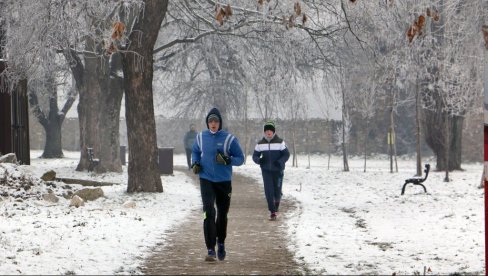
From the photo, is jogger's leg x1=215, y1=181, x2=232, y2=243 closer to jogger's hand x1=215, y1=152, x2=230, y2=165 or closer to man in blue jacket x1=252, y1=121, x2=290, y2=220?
jogger's hand x1=215, y1=152, x2=230, y2=165

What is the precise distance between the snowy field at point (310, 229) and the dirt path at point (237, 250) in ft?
0.77

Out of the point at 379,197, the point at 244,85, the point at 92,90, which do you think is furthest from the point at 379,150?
the point at 379,197

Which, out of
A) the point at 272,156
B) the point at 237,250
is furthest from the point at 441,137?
the point at 237,250

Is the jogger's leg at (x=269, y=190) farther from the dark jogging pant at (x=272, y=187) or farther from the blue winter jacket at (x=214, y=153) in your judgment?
the blue winter jacket at (x=214, y=153)

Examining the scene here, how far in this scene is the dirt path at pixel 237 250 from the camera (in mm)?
9609

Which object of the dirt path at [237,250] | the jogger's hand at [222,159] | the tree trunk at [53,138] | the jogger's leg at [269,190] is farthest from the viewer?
the tree trunk at [53,138]

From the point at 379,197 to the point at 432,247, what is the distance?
922 cm

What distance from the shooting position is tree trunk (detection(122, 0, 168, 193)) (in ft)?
62.5

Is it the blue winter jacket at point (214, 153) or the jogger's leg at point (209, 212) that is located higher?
the blue winter jacket at point (214, 153)

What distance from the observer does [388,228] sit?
13.8 metres

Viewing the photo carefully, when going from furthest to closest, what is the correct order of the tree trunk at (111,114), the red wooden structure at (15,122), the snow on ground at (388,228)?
the tree trunk at (111,114) < the red wooden structure at (15,122) < the snow on ground at (388,228)

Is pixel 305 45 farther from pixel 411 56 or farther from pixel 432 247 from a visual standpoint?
pixel 432 247

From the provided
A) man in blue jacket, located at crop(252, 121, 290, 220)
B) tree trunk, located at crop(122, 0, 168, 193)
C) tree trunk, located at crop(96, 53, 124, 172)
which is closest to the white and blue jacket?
man in blue jacket, located at crop(252, 121, 290, 220)

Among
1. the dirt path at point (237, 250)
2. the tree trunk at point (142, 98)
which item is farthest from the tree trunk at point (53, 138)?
the dirt path at point (237, 250)
